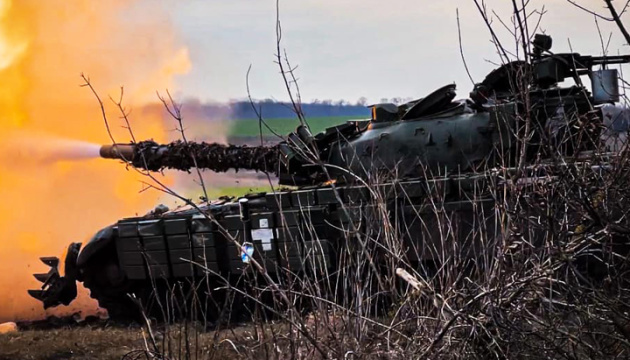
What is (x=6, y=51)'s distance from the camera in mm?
17609

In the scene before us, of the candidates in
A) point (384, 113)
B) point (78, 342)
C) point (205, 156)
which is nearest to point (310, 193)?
point (384, 113)

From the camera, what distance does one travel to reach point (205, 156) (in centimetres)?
1323

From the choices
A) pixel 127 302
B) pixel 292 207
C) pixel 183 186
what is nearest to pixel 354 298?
pixel 292 207

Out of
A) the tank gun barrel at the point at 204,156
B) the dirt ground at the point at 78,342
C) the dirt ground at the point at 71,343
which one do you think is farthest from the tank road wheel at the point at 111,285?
the tank gun barrel at the point at 204,156

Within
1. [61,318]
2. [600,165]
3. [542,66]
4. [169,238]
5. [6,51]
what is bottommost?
[61,318]

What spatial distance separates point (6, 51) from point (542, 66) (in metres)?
10.5

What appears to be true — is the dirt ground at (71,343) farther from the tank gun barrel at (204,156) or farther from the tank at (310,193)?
the tank gun barrel at (204,156)

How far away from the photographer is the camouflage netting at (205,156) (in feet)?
43.0

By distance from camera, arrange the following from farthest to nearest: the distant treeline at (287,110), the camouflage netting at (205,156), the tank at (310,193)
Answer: the camouflage netting at (205,156) < the tank at (310,193) < the distant treeline at (287,110)

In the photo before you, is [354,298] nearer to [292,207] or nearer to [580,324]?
[580,324]

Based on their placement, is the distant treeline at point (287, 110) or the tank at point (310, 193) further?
the tank at point (310, 193)

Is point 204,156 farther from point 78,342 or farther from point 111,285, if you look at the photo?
point 78,342

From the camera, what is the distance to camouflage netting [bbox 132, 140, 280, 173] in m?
13.1

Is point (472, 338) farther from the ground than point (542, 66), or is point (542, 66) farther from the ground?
point (542, 66)
